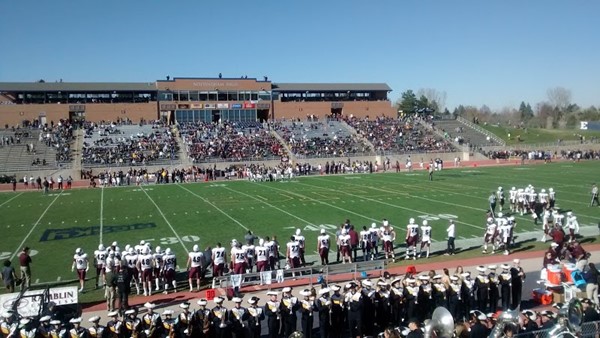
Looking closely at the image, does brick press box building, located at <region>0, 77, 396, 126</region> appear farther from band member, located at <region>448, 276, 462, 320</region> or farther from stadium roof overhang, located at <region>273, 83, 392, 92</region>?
band member, located at <region>448, 276, 462, 320</region>

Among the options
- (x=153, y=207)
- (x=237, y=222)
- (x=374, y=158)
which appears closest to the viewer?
(x=237, y=222)

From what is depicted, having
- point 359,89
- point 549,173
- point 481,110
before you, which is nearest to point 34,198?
point 549,173

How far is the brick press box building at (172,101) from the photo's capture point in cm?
5644

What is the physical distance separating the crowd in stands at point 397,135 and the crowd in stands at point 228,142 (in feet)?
35.3

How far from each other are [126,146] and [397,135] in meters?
27.8

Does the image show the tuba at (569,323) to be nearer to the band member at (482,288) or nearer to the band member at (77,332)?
the band member at (482,288)

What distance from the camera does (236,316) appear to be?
8883 mm

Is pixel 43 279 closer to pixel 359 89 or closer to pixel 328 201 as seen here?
pixel 328 201

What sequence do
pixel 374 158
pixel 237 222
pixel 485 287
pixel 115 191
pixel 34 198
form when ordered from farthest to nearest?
1. pixel 374 158
2. pixel 115 191
3. pixel 34 198
4. pixel 237 222
5. pixel 485 287

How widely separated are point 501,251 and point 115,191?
2599cm

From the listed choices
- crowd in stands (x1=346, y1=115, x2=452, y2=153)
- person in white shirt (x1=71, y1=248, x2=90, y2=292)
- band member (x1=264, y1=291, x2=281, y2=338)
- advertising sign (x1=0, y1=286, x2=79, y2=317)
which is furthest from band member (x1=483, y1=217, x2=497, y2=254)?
crowd in stands (x1=346, y1=115, x2=452, y2=153)

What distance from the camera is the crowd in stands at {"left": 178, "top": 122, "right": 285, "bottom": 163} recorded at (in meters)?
47.1

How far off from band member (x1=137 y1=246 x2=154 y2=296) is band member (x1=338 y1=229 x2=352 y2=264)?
5.02m

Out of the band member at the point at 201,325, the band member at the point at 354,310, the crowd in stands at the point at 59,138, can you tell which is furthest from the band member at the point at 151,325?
the crowd in stands at the point at 59,138
